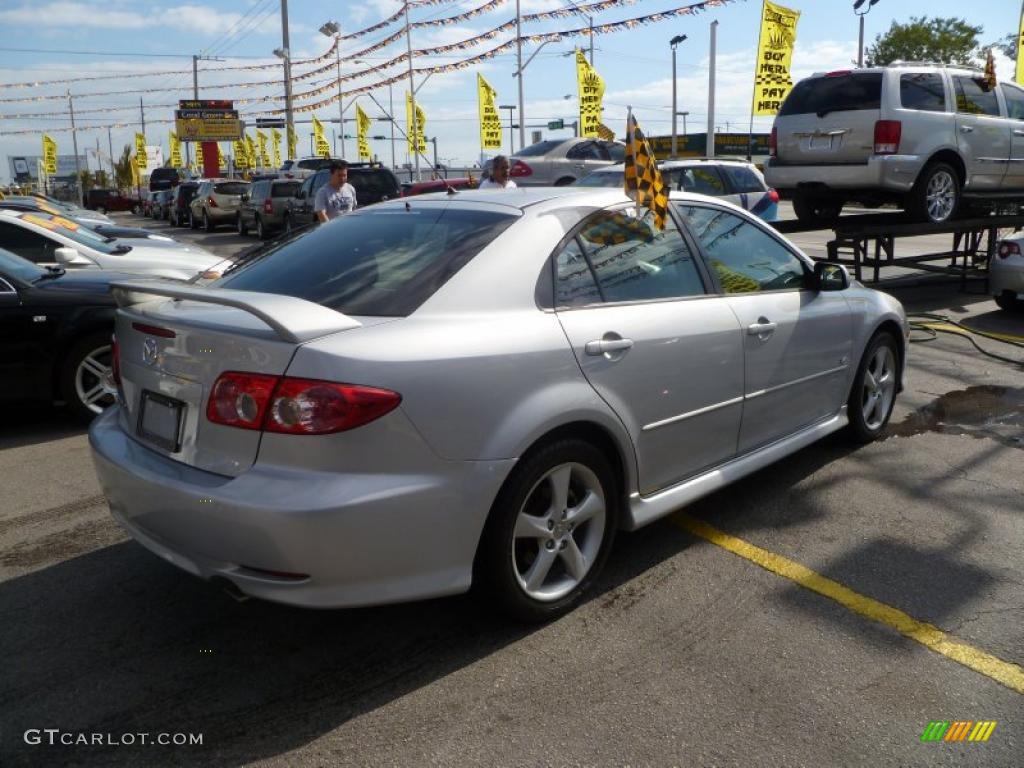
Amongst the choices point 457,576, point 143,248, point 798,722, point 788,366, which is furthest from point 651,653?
point 143,248

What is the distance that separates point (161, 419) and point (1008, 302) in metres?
10.0

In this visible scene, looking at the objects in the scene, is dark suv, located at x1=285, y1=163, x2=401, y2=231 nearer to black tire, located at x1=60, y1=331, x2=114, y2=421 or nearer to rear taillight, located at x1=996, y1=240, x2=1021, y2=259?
rear taillight, located at x1=996, y1=240, x2=1021, y2=259

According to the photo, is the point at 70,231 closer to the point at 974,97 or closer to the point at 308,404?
the point at 308,404

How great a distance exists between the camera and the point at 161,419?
3.04 m

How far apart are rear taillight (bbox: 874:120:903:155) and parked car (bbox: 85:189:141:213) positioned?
50.9 metres

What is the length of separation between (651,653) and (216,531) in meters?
1.54

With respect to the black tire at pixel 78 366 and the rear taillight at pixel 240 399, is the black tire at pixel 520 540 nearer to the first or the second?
the rear taillight at pixel 240 399

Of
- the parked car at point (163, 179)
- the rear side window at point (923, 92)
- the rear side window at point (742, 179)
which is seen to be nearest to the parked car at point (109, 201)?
the parked car at point (163, 179)

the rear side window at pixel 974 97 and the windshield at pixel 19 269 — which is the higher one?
the rear side window at pixel 974 97

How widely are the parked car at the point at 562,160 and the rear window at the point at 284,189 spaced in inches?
242

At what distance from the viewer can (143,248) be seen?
9781 millimetres

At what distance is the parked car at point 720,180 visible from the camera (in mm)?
12117

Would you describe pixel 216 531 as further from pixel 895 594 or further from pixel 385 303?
pixel 895 594

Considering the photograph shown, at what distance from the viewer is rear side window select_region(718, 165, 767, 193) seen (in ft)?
41.0
